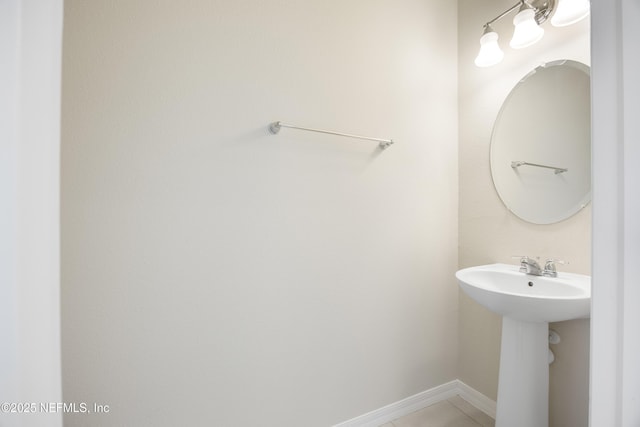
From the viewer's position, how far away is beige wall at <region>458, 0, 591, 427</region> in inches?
43.3

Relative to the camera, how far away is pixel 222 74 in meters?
1.04

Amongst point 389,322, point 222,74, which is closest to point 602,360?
point 389,322

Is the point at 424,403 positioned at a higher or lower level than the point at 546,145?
lower

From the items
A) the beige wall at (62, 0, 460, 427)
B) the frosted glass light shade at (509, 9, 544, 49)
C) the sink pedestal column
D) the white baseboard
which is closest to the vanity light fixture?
the frosted glass light shade at (509, 9, 544, 49)

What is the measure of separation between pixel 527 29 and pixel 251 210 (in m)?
1.51

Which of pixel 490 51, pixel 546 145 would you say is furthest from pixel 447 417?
pixel 490 51

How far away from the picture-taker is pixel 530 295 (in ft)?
2.94

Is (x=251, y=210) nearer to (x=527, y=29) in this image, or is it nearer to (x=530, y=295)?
(x=530, y=295)

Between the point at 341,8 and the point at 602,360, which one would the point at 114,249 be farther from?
the point at 341,8

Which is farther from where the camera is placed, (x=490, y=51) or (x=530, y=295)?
(x=490, y=51)

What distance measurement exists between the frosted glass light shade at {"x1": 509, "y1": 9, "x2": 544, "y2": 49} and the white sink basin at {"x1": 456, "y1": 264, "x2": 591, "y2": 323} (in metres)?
1.08

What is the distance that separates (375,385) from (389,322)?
13.1 inches

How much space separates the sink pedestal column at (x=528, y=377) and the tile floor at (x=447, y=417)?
338 mm

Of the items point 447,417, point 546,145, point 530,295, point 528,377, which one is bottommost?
point 447,417
